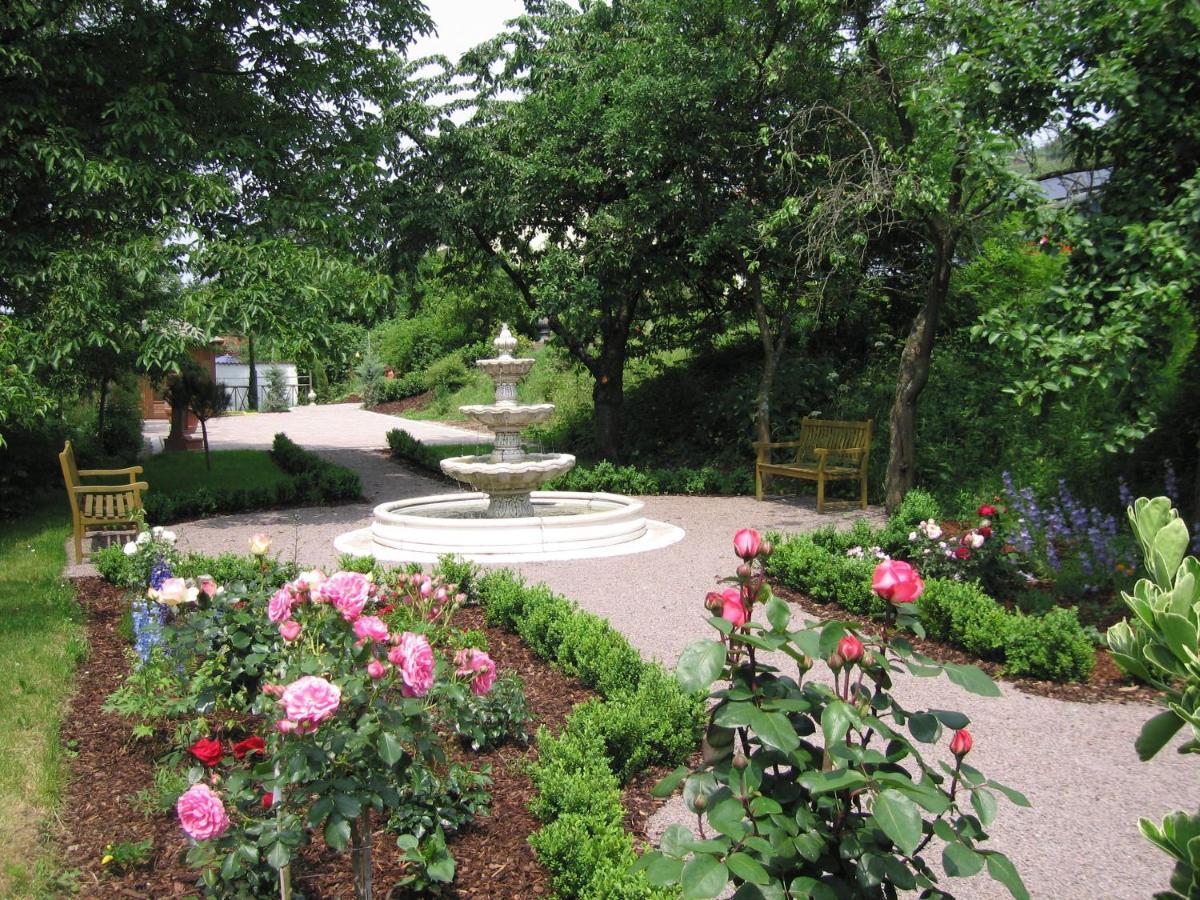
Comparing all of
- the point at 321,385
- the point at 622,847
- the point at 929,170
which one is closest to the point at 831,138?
the point at 929,170

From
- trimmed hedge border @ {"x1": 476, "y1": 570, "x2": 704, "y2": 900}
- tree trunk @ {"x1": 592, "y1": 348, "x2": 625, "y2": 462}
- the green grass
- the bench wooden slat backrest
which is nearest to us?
trimmed hedge border @ {"x1": 476, "y1": 570, "x2": 704, "y2": 900}

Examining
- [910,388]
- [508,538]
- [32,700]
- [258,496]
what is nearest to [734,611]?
[32,700]

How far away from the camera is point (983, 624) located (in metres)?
5.30

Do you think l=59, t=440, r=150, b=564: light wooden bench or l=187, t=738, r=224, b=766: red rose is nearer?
l=187, t=738, r=224, b=766: red rose

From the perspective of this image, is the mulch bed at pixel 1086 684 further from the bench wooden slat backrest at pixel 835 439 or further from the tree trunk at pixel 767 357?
the tree trunk at pixel 767 357

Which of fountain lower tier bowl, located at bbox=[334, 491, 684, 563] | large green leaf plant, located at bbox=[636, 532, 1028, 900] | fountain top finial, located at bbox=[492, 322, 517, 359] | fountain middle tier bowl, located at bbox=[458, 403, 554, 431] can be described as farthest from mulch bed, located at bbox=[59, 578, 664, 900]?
fountain top finial, located at bbox=[492, 322, 517, 359]

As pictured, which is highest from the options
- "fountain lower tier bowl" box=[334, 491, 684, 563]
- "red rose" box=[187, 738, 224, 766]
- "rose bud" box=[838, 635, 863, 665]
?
"rose bud" box=[838, 635, 863, 665]

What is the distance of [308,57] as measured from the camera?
477 inches

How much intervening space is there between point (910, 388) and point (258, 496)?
8.52 meters

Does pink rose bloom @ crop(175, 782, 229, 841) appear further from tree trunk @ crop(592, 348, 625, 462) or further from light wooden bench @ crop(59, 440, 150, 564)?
tree trunk @ crop(592, 348, 625, 462)

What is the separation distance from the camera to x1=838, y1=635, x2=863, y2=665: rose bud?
1.75 metres

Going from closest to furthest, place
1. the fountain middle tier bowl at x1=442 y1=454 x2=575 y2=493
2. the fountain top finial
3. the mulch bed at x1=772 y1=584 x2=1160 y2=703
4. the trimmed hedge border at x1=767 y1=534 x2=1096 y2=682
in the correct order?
the mulch bed at x1=772 y1=584 x2=1160 y2=703
the trimmed hedge border at x1=767 y1=534 x2=1096 y2=682
the fountain middle tier bowl at x1=442 y1=454 x2=575 y2=493
the fountain top finial

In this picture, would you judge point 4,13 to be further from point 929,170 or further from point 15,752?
point 929,170

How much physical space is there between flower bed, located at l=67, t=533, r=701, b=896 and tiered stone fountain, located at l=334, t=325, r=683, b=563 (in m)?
3.20
